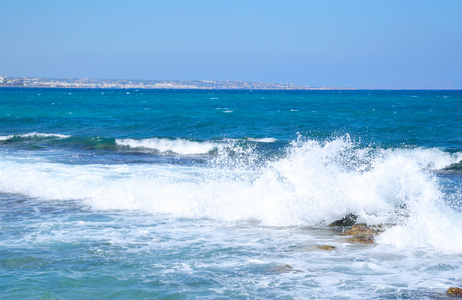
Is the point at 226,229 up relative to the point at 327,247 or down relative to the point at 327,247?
down

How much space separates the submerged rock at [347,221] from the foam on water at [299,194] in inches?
4.3

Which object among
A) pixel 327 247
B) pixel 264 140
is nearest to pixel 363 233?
pixel 327 247

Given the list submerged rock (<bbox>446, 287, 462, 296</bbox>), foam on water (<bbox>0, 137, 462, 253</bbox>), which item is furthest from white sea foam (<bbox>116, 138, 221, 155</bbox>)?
submerged rock (<bbox>446, 287, 462, 296</bbox>)

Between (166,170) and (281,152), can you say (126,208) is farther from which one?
(281,152)

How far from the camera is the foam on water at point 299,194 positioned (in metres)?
8.71

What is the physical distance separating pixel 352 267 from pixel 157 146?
58.3 ft

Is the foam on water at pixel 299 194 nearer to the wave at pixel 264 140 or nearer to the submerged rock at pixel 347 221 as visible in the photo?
the submerged rock at pixel 347 221

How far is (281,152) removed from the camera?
20594 millimetres

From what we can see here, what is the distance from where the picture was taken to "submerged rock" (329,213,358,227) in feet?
30.7

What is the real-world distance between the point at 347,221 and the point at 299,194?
1.29m

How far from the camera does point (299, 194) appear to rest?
10.4 m

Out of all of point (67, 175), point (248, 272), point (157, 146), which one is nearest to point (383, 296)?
point (248, 272)

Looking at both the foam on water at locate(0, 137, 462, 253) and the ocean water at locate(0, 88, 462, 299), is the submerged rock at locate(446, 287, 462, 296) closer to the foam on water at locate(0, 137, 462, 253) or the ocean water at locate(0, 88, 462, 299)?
the ocean water at locate(0, 88, 462, 299)

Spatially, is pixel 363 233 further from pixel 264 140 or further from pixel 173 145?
pixel 264 140
